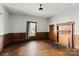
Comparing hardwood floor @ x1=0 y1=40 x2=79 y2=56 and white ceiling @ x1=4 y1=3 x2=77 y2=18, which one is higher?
white ceiling @ x1=4 y1=3 x2=77 y2=18

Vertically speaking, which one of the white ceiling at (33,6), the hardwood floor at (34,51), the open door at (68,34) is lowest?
the hardwood floor at (34,51)

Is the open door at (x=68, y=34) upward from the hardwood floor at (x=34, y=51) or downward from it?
upward

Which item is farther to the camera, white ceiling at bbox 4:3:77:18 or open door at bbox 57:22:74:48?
open door at bbox 57:22:74:48

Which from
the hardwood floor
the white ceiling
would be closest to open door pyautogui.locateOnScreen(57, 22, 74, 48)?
the hardwood floor

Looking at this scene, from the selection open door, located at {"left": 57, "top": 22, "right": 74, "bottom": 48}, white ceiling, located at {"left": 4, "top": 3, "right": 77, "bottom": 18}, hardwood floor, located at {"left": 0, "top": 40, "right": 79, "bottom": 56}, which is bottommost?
hardwood floor, located at {"left": 0, "top": 40, "right": 79, "bottom": 56}

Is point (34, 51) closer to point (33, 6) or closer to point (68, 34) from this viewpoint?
point (33, 6)

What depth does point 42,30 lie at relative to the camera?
5.50 meters

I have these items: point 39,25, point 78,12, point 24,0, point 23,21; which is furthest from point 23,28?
point 24,0

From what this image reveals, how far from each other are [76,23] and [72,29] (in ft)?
0.82

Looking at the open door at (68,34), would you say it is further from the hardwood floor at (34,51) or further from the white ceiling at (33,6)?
the white ceiling at (33,6)

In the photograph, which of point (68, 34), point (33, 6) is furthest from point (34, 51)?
point (68, 34)

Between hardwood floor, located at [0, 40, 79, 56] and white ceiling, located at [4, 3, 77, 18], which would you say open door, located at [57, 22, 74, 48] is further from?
white ceiling, located at [4, 3, 77, 18]

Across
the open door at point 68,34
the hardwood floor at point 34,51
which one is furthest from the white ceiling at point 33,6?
the hardwood floor at point 34,51

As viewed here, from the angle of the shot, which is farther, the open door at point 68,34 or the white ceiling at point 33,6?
the open door at point 68,34
